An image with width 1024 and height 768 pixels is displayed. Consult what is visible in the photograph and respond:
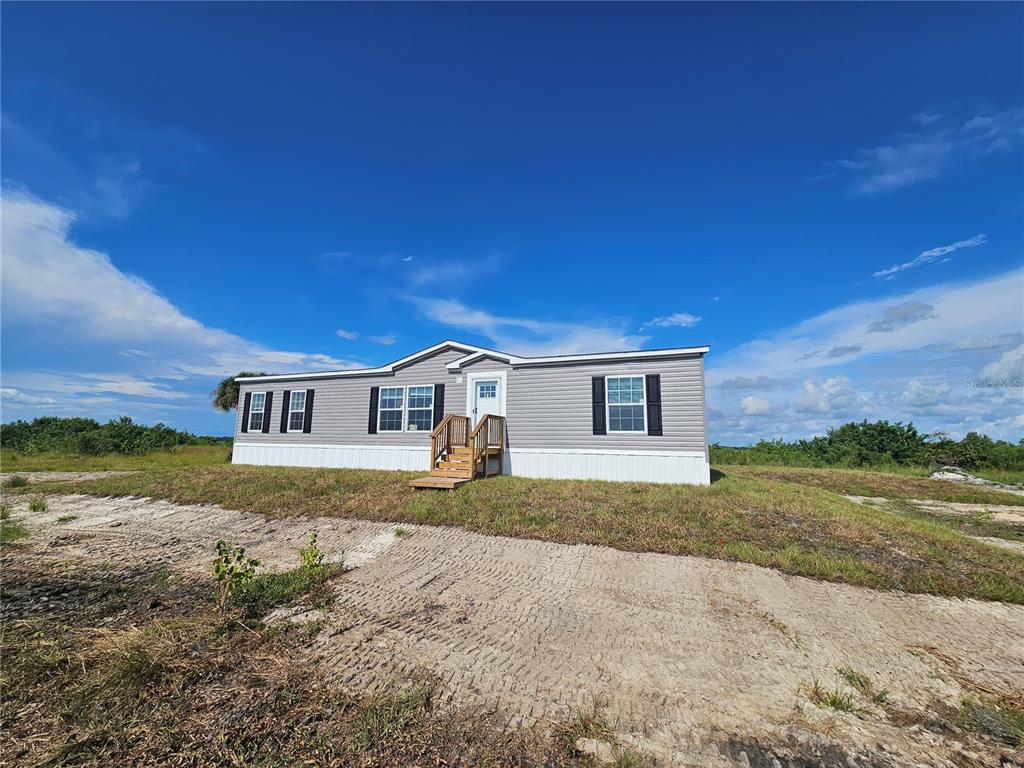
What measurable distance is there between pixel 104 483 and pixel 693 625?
1414cm

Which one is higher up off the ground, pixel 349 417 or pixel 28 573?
pixel 349 417

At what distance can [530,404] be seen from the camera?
12.4 m

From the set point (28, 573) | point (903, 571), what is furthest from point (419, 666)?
point (903, 571)

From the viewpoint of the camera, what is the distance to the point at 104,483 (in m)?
10.6

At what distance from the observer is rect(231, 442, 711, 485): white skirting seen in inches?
418

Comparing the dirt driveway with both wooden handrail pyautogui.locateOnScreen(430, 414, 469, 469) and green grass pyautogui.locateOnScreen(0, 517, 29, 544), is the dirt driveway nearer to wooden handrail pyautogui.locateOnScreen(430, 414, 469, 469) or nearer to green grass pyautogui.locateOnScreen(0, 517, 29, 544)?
green grass pyautogui.locateOnScreen(0, 517, 29, 544)

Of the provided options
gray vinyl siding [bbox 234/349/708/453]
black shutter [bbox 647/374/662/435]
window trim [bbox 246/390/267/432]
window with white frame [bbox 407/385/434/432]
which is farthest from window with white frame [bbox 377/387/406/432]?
black shutter [bbox 647/374/662/435]

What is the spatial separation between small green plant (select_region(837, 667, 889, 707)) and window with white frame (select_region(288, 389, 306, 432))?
16195mm

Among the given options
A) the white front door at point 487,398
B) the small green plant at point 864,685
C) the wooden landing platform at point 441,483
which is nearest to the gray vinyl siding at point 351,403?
the white front door at point 487,398

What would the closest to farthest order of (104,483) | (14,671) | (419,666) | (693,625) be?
(14,671) → (419,666) → (693,625) → (104,483)

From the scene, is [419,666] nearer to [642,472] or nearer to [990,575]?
[990,575]

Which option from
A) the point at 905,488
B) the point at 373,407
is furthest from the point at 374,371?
the point at 905,488

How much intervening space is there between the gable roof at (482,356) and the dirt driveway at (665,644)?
6555 millimetres

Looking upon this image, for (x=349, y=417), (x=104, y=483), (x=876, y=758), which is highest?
(x=349, y=417)
